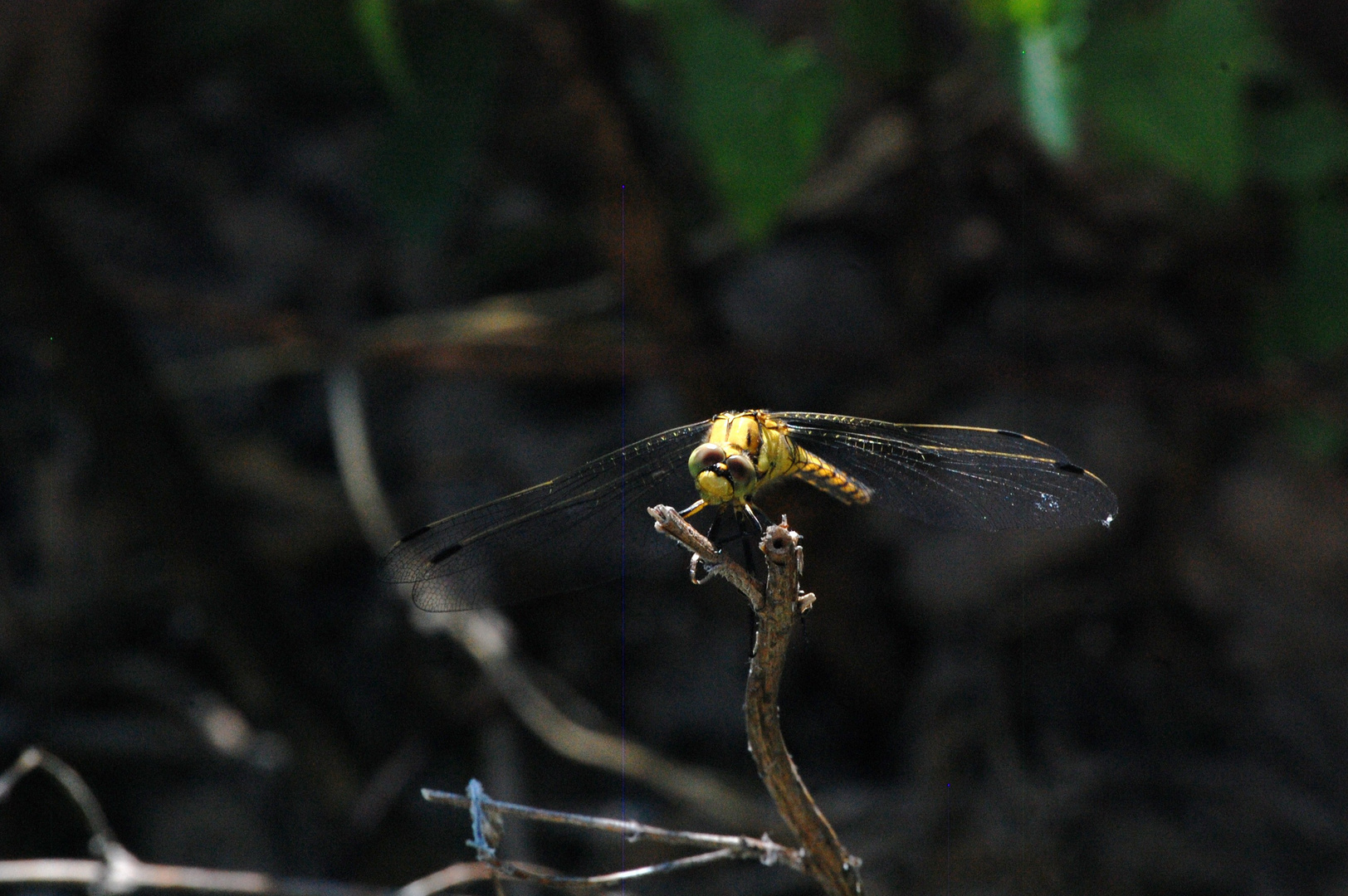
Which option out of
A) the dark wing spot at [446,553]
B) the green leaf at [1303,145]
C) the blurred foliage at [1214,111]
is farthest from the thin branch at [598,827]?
the green leaf at [1303,145]

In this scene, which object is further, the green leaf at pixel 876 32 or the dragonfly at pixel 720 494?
the green leaf at pixel 876 32

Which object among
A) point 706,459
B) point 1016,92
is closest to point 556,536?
point 706,459

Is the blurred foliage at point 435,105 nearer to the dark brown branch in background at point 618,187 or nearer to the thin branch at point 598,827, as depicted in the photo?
the dark brown branch in background at point 618,187

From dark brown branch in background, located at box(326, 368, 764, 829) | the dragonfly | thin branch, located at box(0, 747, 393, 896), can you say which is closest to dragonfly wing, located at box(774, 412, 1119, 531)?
the dragonfly

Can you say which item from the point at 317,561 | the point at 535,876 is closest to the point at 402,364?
the point at 317,561

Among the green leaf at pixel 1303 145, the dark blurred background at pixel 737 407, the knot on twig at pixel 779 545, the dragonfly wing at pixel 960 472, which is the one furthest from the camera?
the green leaf at pixel 1303 145

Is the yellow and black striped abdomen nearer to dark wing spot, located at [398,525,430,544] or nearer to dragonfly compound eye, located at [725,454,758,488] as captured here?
dragonfly compound eye, located at [725,454,758,488]
